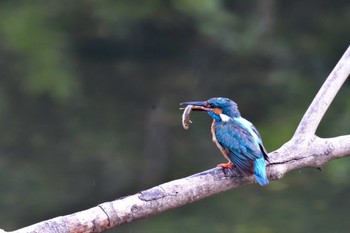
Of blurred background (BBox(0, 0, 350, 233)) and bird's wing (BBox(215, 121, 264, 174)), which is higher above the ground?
blurred background (BBox(0, 0, 350, 233))

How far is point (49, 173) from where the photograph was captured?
6.16m

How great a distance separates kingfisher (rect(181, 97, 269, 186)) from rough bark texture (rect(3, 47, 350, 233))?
0.04 meters

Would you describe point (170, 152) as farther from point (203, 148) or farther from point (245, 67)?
point (245, 67)

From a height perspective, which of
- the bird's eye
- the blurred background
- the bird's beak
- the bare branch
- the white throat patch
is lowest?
the bare branch

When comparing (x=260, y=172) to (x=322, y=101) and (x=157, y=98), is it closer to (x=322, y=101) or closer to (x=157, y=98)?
(x=322, y=101)

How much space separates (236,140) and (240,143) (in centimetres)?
2

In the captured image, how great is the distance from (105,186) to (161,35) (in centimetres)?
145

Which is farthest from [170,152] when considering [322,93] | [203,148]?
[322,93]

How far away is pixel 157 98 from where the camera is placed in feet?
22.6

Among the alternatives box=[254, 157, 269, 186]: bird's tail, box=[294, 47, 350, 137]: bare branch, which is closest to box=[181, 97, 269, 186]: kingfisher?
box=[254, 157, 269, 186]: bird's tail

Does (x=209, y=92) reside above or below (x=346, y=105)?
above

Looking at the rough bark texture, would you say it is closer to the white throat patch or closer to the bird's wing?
the bird's wing

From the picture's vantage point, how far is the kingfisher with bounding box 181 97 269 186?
2320 millimetres

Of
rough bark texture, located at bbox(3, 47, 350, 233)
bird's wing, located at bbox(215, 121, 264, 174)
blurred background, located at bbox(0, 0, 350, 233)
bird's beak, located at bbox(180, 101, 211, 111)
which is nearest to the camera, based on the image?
rough bark texture, located at bbox(3, 47, 350, 233)
